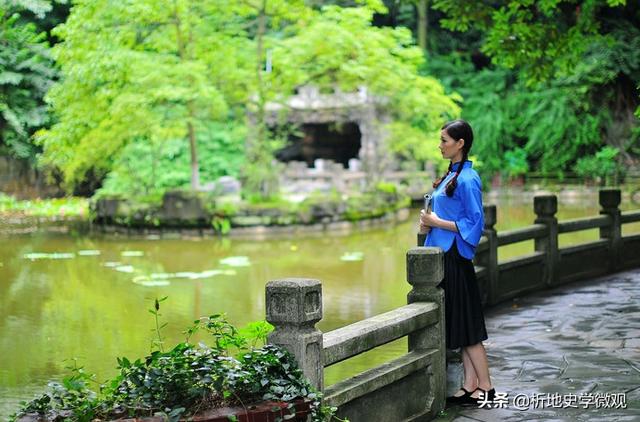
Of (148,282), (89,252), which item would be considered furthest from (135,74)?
(148,282)

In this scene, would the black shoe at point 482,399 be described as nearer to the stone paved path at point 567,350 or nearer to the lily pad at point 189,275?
the stone paved path at point 567,350

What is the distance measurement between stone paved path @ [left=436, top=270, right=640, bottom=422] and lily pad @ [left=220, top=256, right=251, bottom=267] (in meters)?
7.04

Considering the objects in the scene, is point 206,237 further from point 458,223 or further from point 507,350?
point 458,223

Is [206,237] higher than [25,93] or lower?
lower

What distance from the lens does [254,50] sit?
23.5 meters

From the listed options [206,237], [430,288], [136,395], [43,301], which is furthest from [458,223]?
[206,237]

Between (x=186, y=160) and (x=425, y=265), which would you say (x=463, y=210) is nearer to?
(x=425, y=265)

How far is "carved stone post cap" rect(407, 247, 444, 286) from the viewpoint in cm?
589

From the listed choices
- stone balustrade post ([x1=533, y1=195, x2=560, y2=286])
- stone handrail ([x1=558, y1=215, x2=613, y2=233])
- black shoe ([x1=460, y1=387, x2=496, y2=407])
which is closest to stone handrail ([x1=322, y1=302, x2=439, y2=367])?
black shoe ([x1=460, y1=387, x2=496, y2=407])

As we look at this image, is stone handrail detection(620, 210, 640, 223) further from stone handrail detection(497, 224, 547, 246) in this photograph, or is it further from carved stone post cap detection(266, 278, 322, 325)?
carved stone post cap detection(266, 278, 322, 325)

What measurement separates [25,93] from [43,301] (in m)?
20.2

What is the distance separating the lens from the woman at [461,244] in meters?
5.94

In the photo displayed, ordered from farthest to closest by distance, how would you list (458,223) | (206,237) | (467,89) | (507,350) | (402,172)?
(467,89)
(402,172)
(206,237)
(507,350)
(458,223)

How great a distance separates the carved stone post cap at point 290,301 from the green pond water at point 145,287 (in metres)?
3.47
